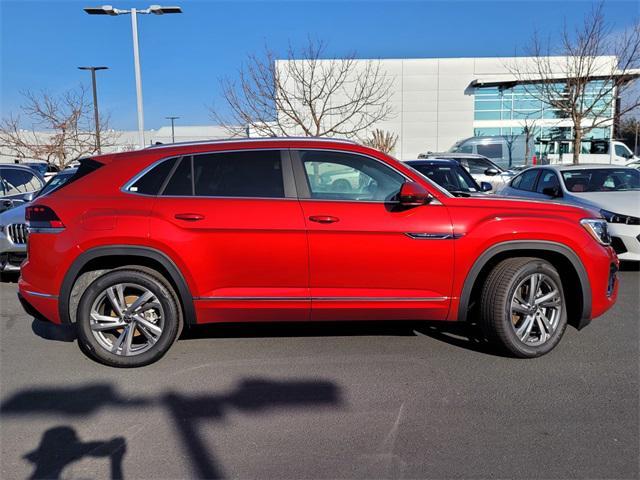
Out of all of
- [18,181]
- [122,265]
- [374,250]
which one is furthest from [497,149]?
[122,265]

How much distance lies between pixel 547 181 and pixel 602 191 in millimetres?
1001

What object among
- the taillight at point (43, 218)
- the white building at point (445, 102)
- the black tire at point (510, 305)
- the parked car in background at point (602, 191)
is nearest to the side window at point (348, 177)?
the black tire at point (510, 305)

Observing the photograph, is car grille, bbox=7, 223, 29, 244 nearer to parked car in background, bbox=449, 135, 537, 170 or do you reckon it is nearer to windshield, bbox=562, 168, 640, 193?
windshield, bbox=562, 168, 640, 193

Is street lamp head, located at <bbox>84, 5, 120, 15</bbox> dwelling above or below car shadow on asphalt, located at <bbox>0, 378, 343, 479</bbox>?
above

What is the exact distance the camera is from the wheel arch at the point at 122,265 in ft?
13.3

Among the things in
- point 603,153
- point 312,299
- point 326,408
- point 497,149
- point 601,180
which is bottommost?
point 326,408

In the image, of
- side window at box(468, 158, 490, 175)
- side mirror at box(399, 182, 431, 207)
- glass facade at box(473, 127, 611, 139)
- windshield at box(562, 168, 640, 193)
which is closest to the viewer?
side mirror at box(399, 182, 431, 207)

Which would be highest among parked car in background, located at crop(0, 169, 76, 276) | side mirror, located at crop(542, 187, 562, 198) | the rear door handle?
side mirror, located at crop(542, 187, 562, 198)

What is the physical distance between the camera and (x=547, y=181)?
9.11 metres

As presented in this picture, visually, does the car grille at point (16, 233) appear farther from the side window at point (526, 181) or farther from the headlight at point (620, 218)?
the side window at point (526, 181)

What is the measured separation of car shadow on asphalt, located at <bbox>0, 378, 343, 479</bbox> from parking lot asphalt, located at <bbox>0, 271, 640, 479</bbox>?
1cm

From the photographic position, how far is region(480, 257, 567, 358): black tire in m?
4.16

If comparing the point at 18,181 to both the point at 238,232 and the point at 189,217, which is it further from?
the point at 238,232

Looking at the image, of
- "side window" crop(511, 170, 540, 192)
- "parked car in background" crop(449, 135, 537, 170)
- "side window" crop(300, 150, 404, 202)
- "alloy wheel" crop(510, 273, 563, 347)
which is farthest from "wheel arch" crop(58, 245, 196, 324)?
"parked car in background" crop(449, 135, 537, 170)
